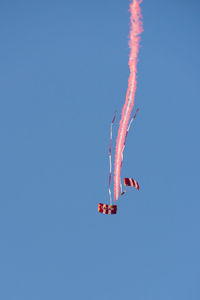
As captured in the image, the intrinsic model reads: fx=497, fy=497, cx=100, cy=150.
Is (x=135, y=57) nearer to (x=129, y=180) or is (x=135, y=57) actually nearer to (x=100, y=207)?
(x=129, y=180)

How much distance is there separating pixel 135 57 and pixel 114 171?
7228mm

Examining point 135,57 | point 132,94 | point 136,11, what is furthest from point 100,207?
point 136,11

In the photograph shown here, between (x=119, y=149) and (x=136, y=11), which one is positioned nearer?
(x=136, y=11)

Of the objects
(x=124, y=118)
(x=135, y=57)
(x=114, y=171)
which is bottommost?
(x=114, y=171)

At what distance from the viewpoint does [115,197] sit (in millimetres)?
30312

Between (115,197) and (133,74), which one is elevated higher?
(133,74)

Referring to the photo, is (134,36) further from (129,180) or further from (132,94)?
(129,180)

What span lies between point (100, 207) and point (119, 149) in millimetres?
4070

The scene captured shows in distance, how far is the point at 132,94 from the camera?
102 ft

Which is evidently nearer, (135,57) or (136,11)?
(136,11)

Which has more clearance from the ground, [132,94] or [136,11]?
[136,11]

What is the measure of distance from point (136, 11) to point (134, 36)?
1.65 metres

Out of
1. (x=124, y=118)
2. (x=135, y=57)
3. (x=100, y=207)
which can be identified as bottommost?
(x=100, y=207)

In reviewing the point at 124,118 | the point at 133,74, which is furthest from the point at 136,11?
the point at 124,118
